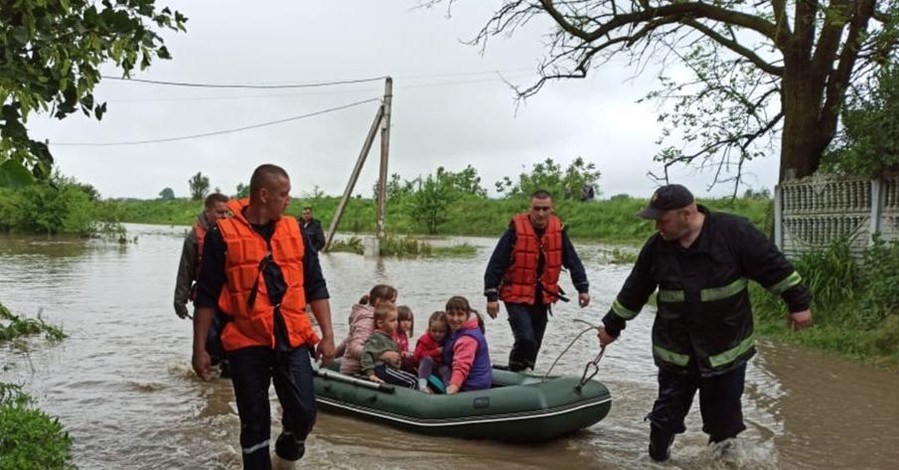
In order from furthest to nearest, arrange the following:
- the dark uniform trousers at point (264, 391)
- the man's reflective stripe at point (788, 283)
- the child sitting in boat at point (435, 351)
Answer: the child sitting in boat at point (435, 351), the man's reflective stripe at point (788, 283), the dark uniform trousers at point (264, 391)

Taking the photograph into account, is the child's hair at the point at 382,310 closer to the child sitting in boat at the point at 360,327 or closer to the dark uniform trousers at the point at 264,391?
the child sitting in boat at the point at 360,327

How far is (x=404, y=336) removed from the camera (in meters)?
6.67

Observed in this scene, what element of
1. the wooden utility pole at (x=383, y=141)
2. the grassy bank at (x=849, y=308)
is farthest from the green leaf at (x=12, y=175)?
the wooden utility pole at (x=383, y=141)

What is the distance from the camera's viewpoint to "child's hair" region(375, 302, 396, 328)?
6250 millimetres

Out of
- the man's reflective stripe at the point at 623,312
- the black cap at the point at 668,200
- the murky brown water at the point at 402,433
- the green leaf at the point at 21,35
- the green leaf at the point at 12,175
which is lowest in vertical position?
the murky brown water at the point at 402,433

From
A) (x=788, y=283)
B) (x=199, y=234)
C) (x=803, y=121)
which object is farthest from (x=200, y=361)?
(x=803, y=121)

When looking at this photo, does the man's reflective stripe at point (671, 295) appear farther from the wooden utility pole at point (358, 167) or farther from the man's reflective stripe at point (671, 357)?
the wooden utility pole at point (358, 167)

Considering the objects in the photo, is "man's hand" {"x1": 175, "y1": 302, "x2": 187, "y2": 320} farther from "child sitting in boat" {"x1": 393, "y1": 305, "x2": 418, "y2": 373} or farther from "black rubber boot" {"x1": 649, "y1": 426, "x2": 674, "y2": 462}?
"black rubber boot" {"x1": 649, "y1": 426, "x2": 674, "y2": 462}

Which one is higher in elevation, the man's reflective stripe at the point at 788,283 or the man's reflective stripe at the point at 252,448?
the man's reflective stripe at the point at 788,283

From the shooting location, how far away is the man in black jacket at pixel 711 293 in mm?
4426

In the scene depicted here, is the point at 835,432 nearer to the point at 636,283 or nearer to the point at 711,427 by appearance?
the point at 711,427

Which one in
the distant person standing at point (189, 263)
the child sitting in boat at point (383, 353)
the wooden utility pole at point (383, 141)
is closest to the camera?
the child sitting in boat at point (383, 353)

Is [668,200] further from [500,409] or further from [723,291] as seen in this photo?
[500,409]

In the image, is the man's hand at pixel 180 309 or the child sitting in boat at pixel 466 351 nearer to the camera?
the child sitting in boat at pixel 466 351
